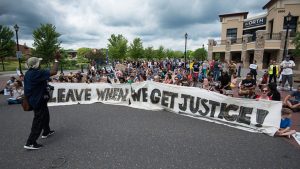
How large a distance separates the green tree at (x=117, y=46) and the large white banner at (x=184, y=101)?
3477 centimetres

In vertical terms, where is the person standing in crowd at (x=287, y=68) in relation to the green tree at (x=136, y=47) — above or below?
below

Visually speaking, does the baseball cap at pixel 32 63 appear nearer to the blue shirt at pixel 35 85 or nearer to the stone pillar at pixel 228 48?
the blue shirt at pixel 35 85

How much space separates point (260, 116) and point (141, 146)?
362 centimetres

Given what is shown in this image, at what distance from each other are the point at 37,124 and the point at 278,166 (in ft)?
16.5

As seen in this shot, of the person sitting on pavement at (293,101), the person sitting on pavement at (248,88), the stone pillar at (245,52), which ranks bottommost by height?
the person sitting on pavement at (293,101)

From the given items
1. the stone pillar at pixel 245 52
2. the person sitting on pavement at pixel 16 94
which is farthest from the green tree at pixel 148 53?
the person sitting on pavement at pixel 16 94

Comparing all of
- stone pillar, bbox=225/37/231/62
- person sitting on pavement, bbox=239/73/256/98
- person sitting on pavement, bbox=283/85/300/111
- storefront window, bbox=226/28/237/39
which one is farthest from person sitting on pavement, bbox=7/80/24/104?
storefront window, bbox=226/28/237/39

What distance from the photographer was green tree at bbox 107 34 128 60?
138 ft

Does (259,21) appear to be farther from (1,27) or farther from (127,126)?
(1,27)

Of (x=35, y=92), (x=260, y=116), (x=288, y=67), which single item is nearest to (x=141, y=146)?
(x=35, y=92)

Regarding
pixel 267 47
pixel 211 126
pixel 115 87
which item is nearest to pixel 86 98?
pixel 115 87

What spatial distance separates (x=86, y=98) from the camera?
8.59 meters

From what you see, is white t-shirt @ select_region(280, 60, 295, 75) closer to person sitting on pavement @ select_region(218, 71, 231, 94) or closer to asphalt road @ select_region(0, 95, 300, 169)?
person sitting on pavement @ select_region(218, 71, 231, 94)

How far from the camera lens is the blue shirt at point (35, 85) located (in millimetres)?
3861
